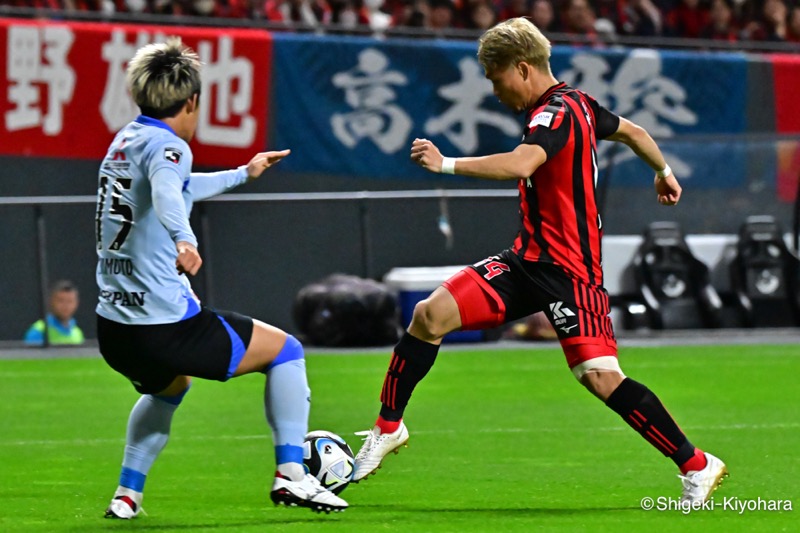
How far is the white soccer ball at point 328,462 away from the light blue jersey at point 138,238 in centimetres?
97

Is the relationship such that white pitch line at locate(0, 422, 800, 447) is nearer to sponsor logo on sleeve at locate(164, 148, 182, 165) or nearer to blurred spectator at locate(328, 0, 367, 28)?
sponsor logo on sleeve at locate(164, 148, 182, 165)

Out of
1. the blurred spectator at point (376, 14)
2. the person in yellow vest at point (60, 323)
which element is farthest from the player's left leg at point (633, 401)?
the blurred spectator at point (376, 14)

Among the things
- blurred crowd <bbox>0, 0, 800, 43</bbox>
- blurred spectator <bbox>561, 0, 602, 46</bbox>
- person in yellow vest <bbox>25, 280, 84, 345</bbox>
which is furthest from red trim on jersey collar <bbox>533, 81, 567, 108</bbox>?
blurred spectator <bbox>561, 0, 602, 46</bbox>

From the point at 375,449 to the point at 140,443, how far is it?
1094mm

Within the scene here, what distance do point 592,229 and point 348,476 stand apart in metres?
1.58

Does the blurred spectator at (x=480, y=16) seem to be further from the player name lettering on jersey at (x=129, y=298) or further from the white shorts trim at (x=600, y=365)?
the player name lettering on jersey at (x=129, y=298)

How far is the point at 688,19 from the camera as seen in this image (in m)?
22.3

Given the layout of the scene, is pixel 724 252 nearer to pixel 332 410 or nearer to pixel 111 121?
pixel 111 121

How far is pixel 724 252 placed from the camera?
18781 millimetres

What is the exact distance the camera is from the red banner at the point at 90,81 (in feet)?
58.7

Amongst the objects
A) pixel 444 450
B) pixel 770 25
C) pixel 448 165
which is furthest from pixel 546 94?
pixel 770 25

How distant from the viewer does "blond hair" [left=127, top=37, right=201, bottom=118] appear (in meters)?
6.04

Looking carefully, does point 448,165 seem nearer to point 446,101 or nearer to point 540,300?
point 540,300

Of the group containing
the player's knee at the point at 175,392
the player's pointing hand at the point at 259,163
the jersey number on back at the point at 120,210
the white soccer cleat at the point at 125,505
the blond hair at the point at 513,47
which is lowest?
the white soccer cleat at the point at 125,505
